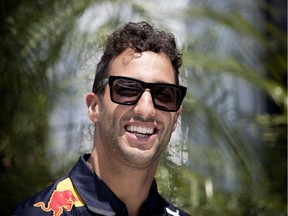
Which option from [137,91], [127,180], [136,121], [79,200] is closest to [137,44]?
[137,91]

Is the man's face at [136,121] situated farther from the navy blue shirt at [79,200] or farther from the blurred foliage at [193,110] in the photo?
the blurred foliage at [193,110]

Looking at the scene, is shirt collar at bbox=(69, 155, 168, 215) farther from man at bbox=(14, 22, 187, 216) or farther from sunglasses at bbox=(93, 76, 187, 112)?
sunglasses at bbox=(93, 76, 187, 112)

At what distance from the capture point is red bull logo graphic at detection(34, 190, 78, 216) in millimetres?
2631

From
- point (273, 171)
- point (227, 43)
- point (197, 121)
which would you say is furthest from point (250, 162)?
point (227, 43)

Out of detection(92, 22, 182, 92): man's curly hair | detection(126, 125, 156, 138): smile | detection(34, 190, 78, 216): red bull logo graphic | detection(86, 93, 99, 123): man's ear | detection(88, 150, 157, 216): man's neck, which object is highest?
detection(92, 22, 182, 92): man's curly hair

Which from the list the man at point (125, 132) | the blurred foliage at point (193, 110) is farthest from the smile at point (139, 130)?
the blurred foliage at point (193, 110)

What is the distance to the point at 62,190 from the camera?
273 centimetres

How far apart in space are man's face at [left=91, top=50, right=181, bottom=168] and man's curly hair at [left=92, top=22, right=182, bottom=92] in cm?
3

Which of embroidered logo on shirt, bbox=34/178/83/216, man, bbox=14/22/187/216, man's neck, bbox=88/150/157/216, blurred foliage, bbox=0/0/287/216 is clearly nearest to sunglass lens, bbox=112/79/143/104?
man, bbox=14/22/187/216

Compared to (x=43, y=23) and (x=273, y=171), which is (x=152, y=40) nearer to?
(x=43, y=23)

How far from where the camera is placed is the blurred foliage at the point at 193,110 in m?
4.93

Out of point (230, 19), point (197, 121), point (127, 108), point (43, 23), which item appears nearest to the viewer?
point (127, 108)

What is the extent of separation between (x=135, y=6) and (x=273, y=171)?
1859 mm

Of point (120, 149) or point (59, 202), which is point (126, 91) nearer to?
point (120, 149)
